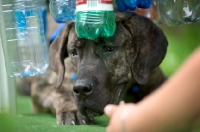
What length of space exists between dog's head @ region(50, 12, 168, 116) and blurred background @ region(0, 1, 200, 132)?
0.72 ft

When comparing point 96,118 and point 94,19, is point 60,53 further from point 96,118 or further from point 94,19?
point 94,19

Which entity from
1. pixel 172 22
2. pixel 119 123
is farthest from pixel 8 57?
pixel 119 123

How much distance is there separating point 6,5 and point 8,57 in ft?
1.28

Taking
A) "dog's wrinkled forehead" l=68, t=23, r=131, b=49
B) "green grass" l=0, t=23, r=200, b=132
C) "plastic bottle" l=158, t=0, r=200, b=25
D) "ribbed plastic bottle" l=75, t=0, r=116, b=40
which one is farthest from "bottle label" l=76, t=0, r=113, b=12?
"plastic bottle" l=158, t=0, r=200, b=25

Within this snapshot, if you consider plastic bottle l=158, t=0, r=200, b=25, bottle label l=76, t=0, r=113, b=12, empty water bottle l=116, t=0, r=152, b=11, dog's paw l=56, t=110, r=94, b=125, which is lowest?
dog's paw l=56, t=110, r=94, b=125

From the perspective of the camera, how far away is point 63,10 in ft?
11.8

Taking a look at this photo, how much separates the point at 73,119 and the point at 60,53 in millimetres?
594

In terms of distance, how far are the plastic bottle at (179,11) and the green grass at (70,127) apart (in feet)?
1.28

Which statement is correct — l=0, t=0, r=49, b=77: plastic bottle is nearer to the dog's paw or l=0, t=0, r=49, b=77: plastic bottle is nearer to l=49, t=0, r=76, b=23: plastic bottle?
l=49, t=0, r=76, b=23: plastic bottle

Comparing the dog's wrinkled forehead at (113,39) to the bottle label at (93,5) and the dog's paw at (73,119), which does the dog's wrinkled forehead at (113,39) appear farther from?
the dog's paw at (73,119)

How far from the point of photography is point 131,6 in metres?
3.39

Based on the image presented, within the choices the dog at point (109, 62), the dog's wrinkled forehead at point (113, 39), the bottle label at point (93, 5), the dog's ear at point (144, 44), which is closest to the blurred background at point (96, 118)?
the dog at point (109, 62)

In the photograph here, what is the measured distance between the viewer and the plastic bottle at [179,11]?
3646 millimetres

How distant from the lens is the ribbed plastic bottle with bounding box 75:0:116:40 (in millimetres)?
2973
